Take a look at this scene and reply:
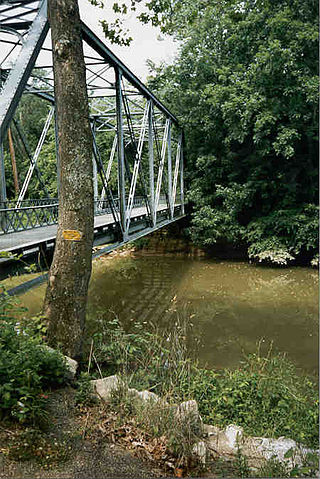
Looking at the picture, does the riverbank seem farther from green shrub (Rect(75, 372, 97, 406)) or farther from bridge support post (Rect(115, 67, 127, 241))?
bridge support post (Rect(115, 67, 127, 241))

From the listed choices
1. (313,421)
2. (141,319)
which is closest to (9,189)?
(141,319)

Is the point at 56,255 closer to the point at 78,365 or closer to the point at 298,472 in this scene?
the point at 78,365

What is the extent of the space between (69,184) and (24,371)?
189 centimetres

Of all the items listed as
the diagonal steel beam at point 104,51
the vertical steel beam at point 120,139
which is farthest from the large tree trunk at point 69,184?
the vertical steel beam at point 120,139

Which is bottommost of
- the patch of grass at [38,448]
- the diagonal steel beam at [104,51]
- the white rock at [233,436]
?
the white rock at [233,436]

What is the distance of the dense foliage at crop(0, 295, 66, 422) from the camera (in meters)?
2.61

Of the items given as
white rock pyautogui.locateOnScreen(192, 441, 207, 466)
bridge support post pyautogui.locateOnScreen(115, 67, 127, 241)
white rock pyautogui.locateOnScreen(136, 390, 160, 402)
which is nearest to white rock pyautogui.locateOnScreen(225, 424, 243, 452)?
white rock pyautogui.locateOnScreen(192, 441, 207, 466)

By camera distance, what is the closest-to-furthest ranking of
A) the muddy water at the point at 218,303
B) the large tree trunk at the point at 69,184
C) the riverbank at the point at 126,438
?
the riverbank at the point at 126,438 < the large tree trunk at the point at 69,184 < the muddy water at the point at 218,303

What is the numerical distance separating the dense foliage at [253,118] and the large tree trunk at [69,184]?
708 centimetres

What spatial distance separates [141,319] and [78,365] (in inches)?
174

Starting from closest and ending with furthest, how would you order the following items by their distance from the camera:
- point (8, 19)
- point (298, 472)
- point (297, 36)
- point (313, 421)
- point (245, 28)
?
point (298, 472) → point (313, 421) → point (8, 19) → point (297, 36) → point (245, 28)

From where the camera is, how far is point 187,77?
15.6 meters

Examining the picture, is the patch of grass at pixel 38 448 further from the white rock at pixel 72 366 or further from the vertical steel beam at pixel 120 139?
the vertical steel beam at pixel 120 139

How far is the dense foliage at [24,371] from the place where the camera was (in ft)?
8.55
